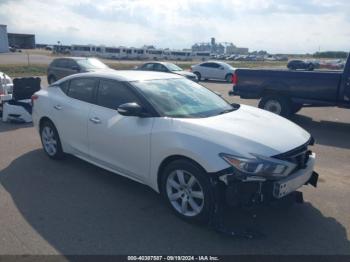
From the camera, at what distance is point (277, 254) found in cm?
345

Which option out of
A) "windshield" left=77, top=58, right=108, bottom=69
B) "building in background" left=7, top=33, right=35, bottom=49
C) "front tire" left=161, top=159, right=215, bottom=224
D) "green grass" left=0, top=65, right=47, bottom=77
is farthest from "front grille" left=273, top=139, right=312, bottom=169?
"building in background" left=7, top=33, right=35, bottom=49

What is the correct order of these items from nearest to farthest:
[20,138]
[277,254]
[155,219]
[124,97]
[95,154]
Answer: [277,254]
[155,219]
[124,97]
[95,154]
[20,138]

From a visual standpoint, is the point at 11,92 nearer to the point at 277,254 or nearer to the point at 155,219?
the point at 155,219

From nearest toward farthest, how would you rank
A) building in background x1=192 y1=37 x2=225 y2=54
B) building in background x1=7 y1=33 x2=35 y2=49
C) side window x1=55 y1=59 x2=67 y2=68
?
1. side window x1=55 y1=59 x2=67 y2=68
2. building in background x1=7 y1=33 x2=35 y2=49
3. building in background x1=192 y1=37 x2=225 y2=54

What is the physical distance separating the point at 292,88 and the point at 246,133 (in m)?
6.34

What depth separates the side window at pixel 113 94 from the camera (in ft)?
15.4

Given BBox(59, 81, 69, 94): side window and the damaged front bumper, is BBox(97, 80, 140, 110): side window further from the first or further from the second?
the damaged front bumper

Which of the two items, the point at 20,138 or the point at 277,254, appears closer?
the point at 277,254

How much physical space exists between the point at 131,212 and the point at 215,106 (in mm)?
1798

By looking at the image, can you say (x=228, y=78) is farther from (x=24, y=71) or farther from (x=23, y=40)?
(x=23, y=40)

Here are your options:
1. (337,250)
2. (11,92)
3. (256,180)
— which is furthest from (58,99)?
(11,92)

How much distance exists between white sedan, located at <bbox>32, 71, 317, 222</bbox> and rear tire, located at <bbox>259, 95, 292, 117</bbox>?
510 centimetres

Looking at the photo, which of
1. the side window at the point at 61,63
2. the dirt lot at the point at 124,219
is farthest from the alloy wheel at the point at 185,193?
the side window at the point at 61,63

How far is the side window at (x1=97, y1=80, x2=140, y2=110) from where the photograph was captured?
469 cm
